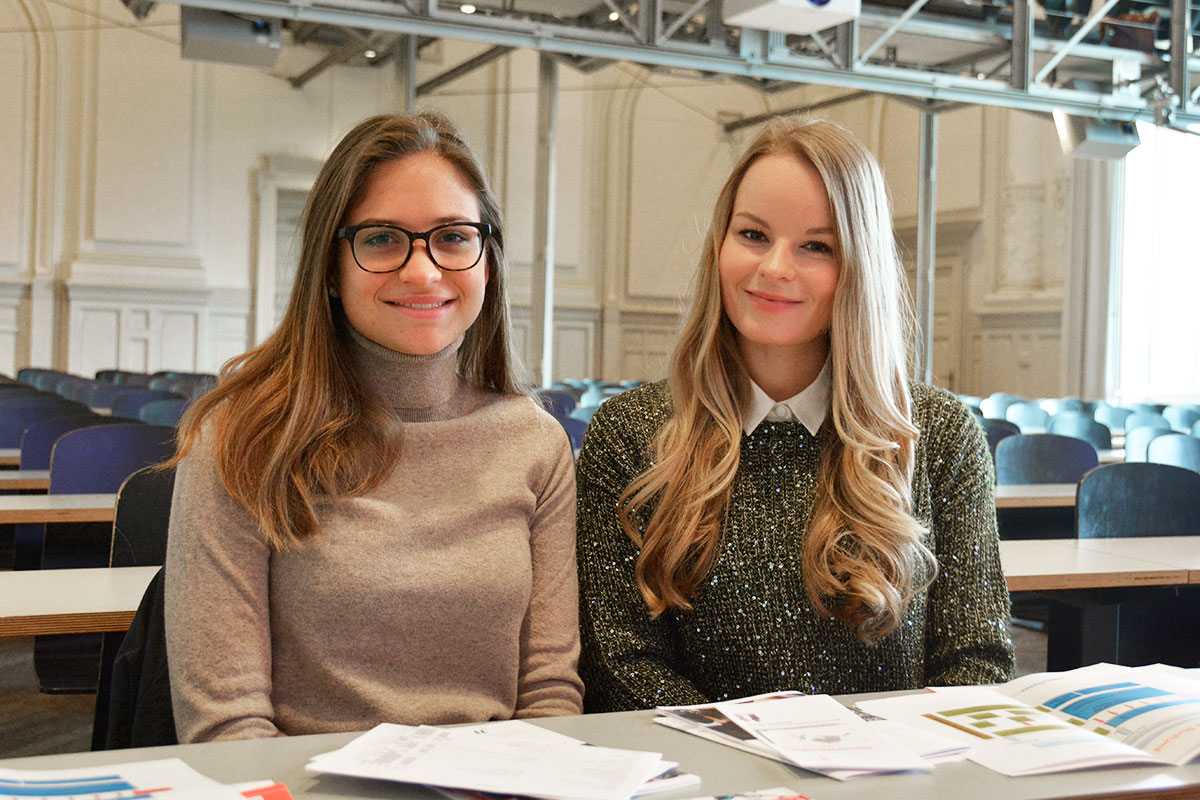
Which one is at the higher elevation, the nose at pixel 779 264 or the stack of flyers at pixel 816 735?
the nose at pixel 779 264

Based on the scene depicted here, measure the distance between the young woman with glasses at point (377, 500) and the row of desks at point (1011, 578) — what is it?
0.70 m

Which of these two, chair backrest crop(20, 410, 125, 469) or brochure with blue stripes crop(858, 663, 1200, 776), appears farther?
chair backrest crop(20, 410, 125, 469)

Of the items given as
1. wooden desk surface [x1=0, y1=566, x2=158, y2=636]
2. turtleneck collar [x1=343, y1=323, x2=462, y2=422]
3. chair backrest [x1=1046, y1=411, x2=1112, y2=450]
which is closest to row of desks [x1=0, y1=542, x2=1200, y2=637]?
wooden desk surface [x1=0, y1=566, x2=158, y2=636]

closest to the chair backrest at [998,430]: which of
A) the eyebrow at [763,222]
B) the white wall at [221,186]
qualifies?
the eyebrow at [763,222]

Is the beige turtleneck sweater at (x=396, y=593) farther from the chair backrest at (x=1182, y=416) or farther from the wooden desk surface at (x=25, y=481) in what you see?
the chair backrest at (x=1182, y=416)

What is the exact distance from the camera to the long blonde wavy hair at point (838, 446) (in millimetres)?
1870

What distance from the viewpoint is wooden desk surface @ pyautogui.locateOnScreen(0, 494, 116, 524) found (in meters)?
3.27

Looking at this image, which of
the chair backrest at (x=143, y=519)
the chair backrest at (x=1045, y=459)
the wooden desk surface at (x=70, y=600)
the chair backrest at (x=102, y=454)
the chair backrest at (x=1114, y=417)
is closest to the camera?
the wooden desk surface at (x=70, y=600)

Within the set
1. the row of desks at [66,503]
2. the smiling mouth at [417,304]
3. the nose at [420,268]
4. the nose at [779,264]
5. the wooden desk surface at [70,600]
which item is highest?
the nose at [779,264]

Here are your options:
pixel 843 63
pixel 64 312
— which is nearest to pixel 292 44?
pixel 64 312

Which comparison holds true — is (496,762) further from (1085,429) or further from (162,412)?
(1085,429)

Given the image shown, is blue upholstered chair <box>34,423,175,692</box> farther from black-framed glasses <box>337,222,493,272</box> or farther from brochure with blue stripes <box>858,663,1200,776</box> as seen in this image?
brochure with blue stripes <box>858,663,1200,776</box>

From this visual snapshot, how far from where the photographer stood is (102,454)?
12.9 feet

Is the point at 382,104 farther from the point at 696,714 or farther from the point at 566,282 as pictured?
the point at 696,714
